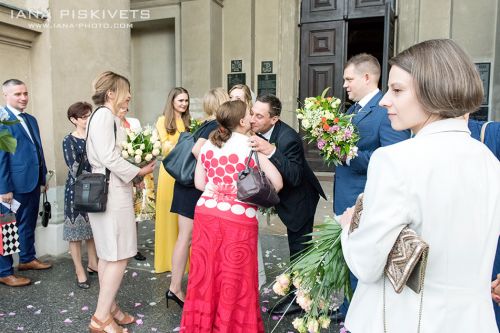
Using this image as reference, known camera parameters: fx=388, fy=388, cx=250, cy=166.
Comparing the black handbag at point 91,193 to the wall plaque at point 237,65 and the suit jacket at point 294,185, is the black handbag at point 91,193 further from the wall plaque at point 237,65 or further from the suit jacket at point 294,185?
the wall plaque at point 237,65

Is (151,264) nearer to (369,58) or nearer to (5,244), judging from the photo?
(5,244)

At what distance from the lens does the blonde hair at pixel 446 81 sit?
1171 mm

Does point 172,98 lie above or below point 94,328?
above

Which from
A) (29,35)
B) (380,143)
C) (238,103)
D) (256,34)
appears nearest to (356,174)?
(380,143)

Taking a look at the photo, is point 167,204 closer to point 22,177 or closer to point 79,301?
point 79,301

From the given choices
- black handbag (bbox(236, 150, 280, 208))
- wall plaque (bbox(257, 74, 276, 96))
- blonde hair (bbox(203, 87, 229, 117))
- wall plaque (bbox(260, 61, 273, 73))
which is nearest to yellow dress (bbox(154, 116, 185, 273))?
blonde hair (bbox(203, 87, 229, 117))

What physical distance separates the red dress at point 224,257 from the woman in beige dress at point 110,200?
0.67 metres

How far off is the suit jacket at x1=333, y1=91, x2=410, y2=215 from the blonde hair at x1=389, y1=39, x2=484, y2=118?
140cm

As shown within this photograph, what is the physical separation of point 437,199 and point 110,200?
7.86ft

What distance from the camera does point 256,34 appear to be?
356 inches

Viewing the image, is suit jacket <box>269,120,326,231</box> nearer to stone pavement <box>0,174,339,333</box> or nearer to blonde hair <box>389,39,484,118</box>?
stone pavement <box>0,174,339,333</box>

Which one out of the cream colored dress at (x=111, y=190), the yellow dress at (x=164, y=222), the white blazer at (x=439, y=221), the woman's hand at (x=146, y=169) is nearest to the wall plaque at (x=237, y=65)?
the yellow dress at (x=164, y=222)

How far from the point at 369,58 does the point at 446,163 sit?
6.58ft

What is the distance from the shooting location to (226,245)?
102 inches
